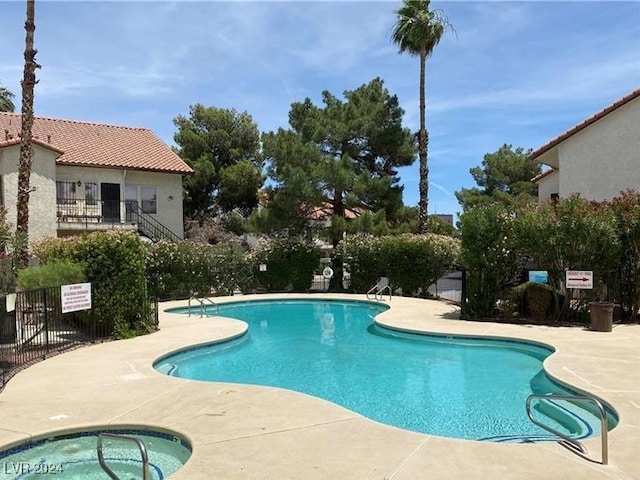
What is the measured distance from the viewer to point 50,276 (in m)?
12.3

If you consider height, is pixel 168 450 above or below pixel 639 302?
below

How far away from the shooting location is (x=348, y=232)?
27328mm

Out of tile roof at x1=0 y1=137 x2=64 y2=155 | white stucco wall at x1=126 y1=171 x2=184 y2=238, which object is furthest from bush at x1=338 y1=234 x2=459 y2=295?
tile roof at x1=0 y1=137 x2=64 y2=155

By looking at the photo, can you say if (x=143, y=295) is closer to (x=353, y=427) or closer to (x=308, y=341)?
(x=308, y=341)

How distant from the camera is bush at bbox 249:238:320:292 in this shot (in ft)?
90.3

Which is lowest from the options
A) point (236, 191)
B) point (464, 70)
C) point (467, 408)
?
point (467, 408)

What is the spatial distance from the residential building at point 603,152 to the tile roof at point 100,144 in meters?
19.8

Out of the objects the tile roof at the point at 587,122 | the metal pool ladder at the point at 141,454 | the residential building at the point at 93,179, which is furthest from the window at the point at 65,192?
the metal pool ladder at the point at 141,454

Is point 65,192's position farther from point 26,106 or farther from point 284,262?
point 284,262

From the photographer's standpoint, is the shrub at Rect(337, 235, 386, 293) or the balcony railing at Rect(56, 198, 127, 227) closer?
the balcony railing at Rect(56, 198, 127, 227)

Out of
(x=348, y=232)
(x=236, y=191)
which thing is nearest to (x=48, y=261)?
(x=348, y=232)

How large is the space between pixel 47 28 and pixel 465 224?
15.7 m

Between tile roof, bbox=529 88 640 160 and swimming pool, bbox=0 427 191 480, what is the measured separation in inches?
749

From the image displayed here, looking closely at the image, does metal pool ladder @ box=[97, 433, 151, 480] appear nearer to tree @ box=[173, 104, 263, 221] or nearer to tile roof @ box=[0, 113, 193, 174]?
tile roof @ box=[0, 113, 193, 174]
